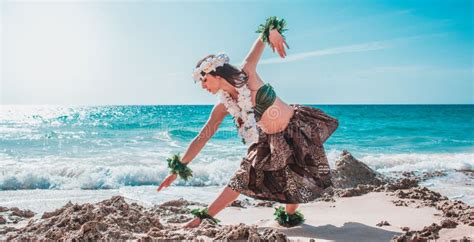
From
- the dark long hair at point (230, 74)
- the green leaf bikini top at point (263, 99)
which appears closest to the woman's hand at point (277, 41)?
the green leaf bikini top at point (263, 99)

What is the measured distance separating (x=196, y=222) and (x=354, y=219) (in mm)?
1633

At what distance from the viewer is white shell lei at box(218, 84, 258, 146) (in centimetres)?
329

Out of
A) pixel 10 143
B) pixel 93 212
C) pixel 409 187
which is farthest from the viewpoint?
pixel 10 143

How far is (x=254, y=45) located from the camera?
3559 mm

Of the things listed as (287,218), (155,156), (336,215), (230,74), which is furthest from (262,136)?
(155,156)

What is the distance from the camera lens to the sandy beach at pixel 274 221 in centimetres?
304

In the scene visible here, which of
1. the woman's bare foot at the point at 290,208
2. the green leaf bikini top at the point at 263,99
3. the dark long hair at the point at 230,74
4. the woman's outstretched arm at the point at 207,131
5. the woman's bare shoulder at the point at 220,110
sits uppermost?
the dark long hair at the point at 230,74

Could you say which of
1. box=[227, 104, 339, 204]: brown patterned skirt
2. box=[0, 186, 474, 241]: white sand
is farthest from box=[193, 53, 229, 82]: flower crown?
→ box=[0, 186, 474, 241]: white sand

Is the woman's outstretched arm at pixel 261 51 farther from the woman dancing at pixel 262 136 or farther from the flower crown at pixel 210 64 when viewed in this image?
the flower crown at pixel 210 64

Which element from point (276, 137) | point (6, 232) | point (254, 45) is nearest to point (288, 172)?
point (276, 137)

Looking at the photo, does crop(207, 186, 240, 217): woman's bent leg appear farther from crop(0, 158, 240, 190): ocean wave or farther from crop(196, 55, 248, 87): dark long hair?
crop(0, 158, 240, 190): ocean wave

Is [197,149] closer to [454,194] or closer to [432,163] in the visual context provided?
[454,194]

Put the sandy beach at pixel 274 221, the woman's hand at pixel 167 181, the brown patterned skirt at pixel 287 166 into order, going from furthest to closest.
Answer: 1. the brown patterned skirt at pixel 287 166
2. the woman's hand at pixel 167 181
3. the sandy beach at pixel 274 221

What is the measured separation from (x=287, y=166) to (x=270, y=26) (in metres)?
1.14
